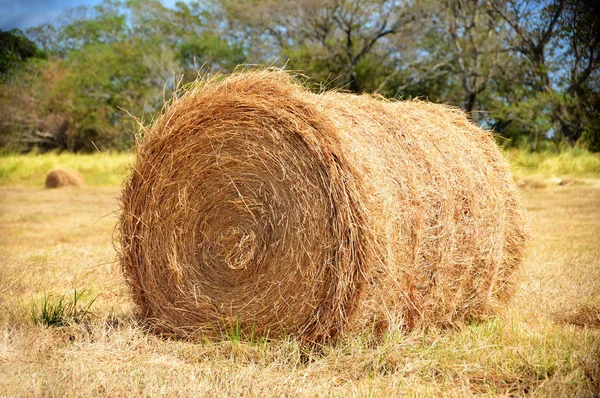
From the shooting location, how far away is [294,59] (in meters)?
27.1

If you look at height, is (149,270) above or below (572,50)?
below

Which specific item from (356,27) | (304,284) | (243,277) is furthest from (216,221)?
(356,27)

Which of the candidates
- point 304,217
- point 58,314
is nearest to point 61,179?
point 58,314

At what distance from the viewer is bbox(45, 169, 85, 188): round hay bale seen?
61.9ft

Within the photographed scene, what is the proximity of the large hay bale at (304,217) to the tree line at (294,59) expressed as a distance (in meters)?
5.29

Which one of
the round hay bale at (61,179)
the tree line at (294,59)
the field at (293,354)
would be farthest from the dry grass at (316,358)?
the round hay bale at (61,179)

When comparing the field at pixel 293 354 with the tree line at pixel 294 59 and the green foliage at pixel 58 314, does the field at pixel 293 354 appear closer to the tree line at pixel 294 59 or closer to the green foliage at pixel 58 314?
the green foliage at pixel 58 314

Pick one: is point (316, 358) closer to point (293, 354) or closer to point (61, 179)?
point (293, 354)

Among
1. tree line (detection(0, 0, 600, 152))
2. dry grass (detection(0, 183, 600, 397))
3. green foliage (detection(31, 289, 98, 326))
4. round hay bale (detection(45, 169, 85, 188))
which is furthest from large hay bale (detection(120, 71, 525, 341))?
round hay bale (detection(45, 169, 85, 188))

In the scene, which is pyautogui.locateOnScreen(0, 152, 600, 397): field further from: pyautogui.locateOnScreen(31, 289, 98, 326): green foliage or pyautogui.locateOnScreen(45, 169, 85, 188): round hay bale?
pyautogui.locateOnScreen(45, 169, 85, 188): round hay bale

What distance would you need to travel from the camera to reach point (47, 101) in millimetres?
30125

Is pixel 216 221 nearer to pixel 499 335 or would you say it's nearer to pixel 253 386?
pixel 253 386

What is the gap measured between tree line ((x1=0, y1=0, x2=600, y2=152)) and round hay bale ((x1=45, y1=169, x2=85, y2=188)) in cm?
251

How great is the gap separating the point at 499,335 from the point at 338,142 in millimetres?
1719
